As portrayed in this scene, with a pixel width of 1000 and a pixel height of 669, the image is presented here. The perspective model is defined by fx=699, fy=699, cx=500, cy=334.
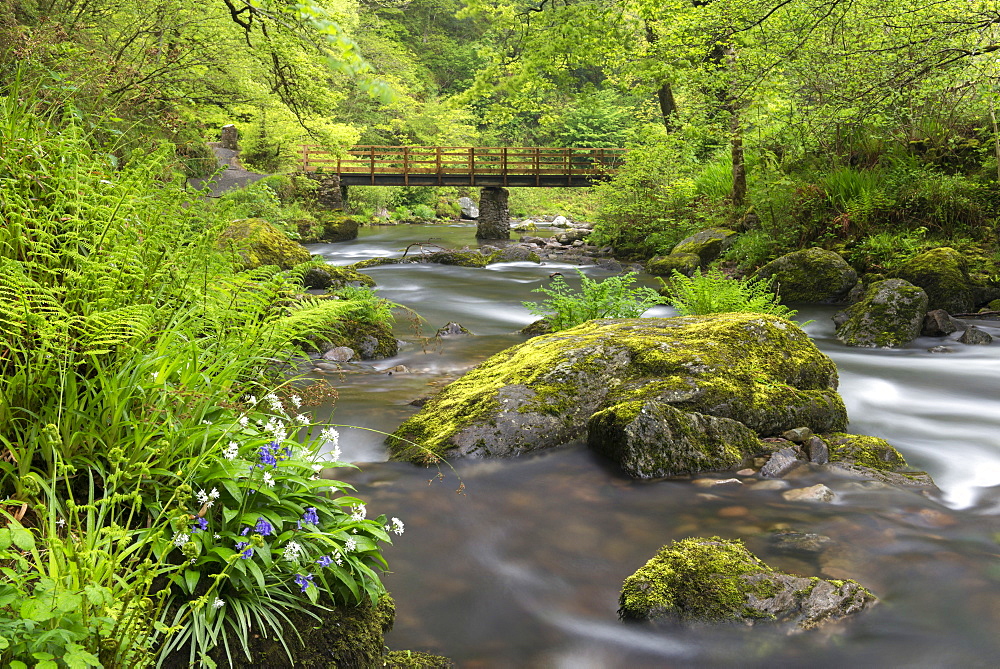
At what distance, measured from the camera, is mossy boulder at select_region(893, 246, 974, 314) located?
10.4 metres

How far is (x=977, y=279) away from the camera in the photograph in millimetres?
10664

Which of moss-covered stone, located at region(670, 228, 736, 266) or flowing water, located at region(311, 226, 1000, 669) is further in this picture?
moss-covered stone, located at region(670, 228, 736, 266)

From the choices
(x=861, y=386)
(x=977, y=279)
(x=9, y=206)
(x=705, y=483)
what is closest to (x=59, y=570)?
Answer: (x=9, y=206)

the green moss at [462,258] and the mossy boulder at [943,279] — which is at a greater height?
the mossy boulder at [943,279]

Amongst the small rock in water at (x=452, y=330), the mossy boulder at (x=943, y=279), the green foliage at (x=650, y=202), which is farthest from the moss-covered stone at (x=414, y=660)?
the green foliage at (x=650, y=202)

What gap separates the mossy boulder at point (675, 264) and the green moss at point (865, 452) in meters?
10.0

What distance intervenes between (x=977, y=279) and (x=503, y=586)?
10302 millimetres

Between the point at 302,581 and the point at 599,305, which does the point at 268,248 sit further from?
the point at 302,581

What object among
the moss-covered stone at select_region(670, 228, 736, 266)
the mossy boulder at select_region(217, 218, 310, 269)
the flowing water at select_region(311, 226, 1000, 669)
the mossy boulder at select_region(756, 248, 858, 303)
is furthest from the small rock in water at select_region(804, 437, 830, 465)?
the moss-covered stone at select_region(670, 228, 736, 266)

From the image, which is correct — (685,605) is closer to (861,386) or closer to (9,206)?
(9,206)

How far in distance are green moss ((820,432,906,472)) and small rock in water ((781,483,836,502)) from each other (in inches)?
23.3

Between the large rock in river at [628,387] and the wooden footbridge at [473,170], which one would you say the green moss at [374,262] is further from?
the large rock in river at [628,387]

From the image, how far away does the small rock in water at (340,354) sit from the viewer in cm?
789

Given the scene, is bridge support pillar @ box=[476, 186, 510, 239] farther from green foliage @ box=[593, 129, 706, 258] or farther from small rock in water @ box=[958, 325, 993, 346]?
small rock in water @ box=[958, 325, 993, 346]
